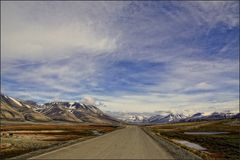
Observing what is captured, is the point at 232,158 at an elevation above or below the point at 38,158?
below

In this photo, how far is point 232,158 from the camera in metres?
29.5

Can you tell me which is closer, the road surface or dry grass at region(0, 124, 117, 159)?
the road surface

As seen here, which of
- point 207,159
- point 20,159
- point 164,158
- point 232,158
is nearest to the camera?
point 20,159

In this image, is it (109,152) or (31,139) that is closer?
(109,152)

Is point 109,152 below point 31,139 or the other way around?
the other way around

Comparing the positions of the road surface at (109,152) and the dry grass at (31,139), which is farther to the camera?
the dry grass at (31,139)

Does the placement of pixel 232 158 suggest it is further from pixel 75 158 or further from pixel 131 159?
pixel 75 158

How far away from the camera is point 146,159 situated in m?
21.2

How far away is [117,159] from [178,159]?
4387 millimetres

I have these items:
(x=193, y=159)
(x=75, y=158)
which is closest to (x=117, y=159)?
(x=75, y=158)

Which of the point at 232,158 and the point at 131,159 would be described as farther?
the point at 232,158

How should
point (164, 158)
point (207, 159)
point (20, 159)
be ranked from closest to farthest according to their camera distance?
point (20, 159)
point (164, 158)
point (207, 159)

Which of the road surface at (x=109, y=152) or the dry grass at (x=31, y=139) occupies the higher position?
the road surface at (x=109, y=152)

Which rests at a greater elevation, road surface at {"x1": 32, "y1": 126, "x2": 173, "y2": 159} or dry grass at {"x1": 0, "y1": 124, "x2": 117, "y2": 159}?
road surface at {"x1": 32, "y1": 126, "x2": 173, "y2": 159}
